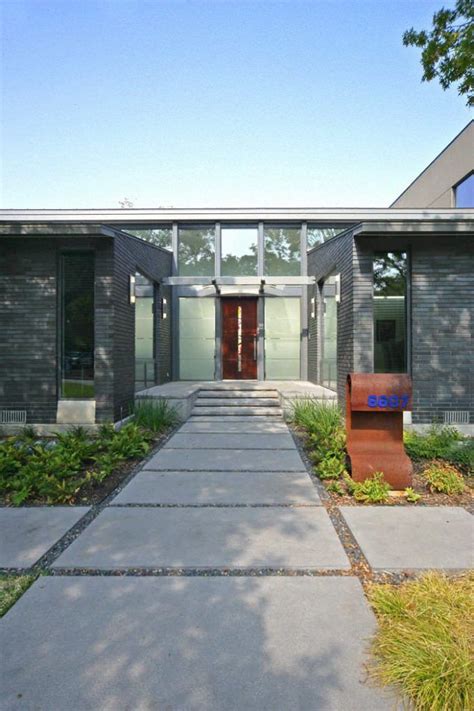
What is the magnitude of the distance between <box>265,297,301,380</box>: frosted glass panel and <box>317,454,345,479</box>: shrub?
797 cm

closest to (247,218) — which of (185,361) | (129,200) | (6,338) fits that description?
(185,361)

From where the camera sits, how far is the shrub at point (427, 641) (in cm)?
177

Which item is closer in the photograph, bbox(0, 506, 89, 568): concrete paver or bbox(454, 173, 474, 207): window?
bbox(0, 506, 89, 568): concrete paver

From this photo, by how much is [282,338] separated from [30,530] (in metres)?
10.3

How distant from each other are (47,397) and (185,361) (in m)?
5.81

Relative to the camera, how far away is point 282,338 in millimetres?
13141

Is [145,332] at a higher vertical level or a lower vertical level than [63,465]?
higher

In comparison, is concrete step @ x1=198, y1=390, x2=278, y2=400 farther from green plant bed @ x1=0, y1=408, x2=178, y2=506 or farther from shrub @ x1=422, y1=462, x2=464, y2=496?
shrub @ x1=422, y1=462, x2=464, y2=496

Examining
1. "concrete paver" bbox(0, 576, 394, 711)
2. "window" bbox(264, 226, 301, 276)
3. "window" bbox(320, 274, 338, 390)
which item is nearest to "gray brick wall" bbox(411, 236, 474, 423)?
"window" bbox(320, 274, 338, 390)

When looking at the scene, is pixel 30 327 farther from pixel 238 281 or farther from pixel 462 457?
pixel 462 457

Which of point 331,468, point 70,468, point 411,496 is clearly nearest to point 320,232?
point 331,468

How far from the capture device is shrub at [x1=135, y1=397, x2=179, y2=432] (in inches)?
306

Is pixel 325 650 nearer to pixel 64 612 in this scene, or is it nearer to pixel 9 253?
pixel 64 612

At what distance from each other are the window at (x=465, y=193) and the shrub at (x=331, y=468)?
1305 centimetres
